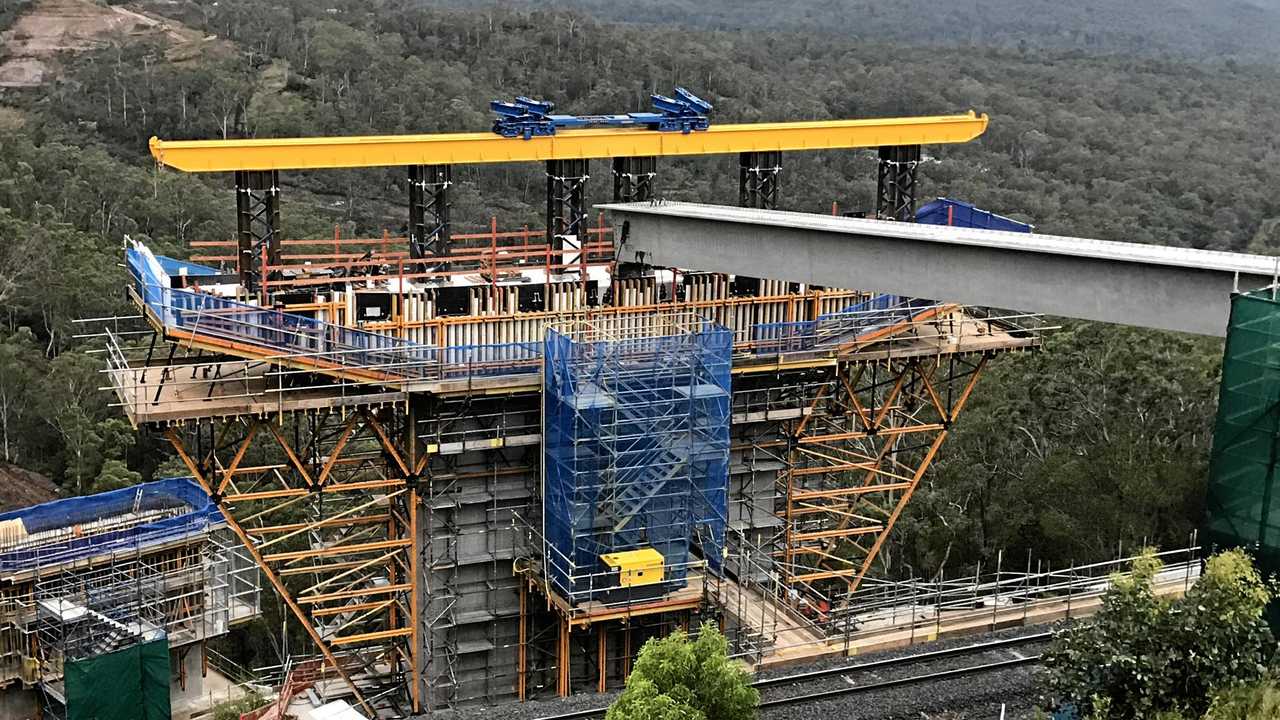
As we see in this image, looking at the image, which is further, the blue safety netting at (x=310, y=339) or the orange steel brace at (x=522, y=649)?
the orange steel brace at (x=522, y=649)

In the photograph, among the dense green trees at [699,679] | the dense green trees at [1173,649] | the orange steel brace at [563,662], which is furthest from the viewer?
the orange steel brace at [563,662]

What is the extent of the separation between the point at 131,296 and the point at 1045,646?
2016cm

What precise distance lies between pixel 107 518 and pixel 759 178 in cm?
1933

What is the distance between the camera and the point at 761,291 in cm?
3538

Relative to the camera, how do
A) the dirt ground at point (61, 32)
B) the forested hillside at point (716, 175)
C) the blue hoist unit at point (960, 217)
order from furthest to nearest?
the dirt ground at point (61, 32) → the forested hillside at point (716, 175) → the blue hoist unit at point (960, 217)

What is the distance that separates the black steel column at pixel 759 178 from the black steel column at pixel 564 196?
172 inches

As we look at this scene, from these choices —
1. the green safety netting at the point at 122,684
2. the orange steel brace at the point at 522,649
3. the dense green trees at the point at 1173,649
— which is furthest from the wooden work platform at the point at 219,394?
the dense green trees at the point at 1173,649

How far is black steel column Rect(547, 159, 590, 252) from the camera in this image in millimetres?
33375

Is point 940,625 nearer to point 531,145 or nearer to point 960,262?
point 960,262

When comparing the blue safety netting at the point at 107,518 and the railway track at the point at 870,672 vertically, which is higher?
the railway track at the point at 870,672

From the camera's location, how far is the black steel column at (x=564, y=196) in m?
33.4

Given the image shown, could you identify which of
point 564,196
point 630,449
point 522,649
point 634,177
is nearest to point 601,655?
point 522,649

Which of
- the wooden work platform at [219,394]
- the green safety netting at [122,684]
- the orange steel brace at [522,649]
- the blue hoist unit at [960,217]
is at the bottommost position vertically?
the green safety netting at [122,684]

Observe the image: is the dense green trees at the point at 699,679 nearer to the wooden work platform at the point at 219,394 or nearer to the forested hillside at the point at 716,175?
the wooden work platform at the point at 219,394
